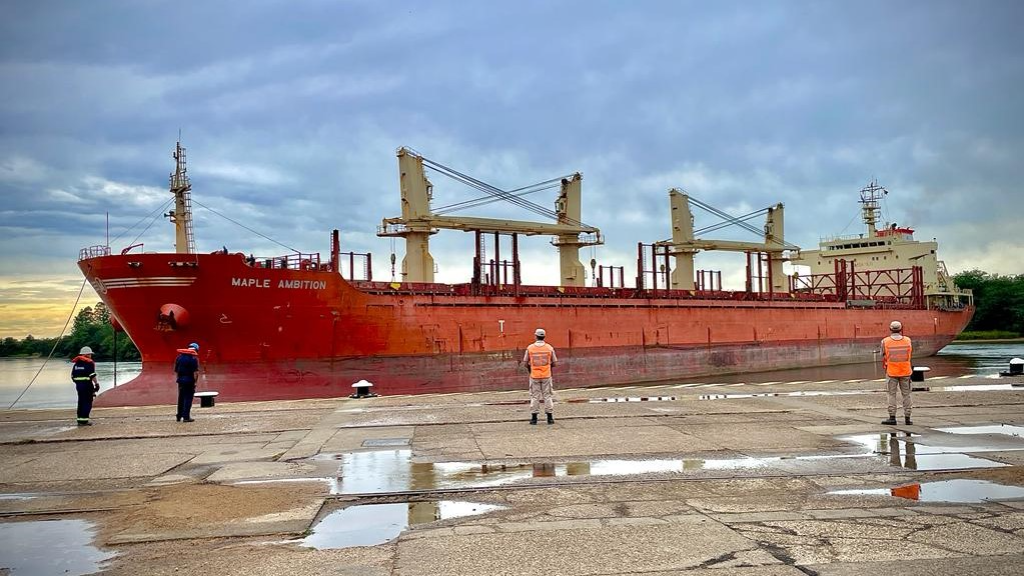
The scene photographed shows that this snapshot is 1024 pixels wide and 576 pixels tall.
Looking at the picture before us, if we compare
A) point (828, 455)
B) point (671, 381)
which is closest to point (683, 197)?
point (671, 381)

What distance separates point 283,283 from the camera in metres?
22.0

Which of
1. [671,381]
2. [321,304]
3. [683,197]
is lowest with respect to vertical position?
[671,381]

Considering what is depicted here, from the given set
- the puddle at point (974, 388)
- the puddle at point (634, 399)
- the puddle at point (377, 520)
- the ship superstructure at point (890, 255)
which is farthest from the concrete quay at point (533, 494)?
the ship superstructure at point (890, 255)

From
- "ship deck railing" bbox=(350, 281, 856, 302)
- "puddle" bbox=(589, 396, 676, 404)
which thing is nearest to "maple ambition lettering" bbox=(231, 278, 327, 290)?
"ship deck railing" bbox=(350, 281, 856, 302)

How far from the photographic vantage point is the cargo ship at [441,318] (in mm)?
21156

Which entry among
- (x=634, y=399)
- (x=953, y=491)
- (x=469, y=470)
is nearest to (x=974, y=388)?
(x=634, y=399)

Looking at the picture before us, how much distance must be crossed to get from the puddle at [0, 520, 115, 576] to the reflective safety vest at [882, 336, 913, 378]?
9486 mm

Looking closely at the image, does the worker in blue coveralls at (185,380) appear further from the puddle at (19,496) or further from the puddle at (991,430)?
the puddle at (991,430)

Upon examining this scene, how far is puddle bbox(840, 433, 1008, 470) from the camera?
7.18 m

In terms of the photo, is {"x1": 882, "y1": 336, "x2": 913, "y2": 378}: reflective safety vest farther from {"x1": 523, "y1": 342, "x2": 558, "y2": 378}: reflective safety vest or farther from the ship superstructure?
the ship superstructure

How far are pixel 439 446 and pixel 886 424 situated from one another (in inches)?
237

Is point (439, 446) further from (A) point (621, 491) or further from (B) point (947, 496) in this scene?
(B) point (947, 496)

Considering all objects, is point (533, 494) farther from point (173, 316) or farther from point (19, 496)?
point (173, 316)

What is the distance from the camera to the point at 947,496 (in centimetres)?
589
